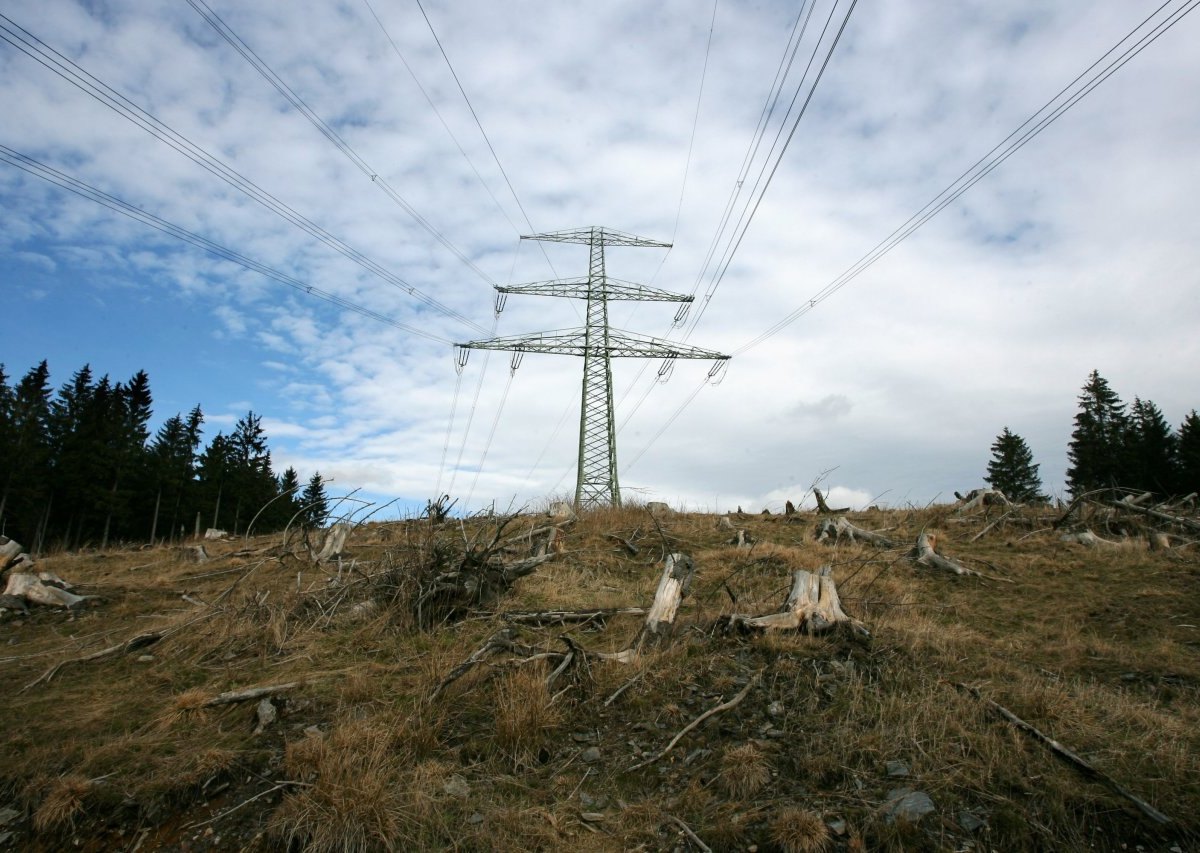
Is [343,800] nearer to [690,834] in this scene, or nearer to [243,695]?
[690,834]

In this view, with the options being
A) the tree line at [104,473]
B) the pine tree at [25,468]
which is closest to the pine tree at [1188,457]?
the tree line at [104,473]

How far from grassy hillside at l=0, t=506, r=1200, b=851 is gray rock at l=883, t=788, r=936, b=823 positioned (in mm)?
27

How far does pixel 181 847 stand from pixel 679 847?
2830 millimetres

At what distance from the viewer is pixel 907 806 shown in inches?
140

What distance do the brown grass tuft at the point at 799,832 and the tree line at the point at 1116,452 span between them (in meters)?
33.9

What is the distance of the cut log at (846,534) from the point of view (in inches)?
454

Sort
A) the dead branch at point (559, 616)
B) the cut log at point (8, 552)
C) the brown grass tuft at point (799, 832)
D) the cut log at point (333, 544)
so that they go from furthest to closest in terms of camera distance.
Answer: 1. the cut log at point (333, 544)
2. the cut log at point (8, 552)
3. the dead branch at point (559, 616)
4. the brown grass tuft at point (799, 832)

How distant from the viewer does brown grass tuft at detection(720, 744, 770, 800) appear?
151 inches

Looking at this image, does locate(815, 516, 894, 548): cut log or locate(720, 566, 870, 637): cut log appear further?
locate(815, 516, 894, 548): cut log

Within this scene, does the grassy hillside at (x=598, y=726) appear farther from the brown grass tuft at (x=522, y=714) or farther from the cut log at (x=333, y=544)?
the cut log at (x=333, y=544)

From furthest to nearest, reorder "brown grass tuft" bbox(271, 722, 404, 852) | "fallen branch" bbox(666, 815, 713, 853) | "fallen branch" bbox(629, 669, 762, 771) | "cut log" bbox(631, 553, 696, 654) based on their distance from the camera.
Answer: "cut log" bbox(631, 553, 696, 654) → "fallen branch" bbox(629, 669, 762, 771) → "brown grass tuft" bbox(271, 722, 404, 852) → "fallen branch" bbox(666, 815, 713, 853)

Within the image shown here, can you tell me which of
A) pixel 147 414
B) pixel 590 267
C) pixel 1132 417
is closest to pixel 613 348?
pixel 590 267

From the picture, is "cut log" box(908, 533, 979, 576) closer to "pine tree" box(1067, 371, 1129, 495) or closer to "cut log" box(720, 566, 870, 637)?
"cut log" box(720, 566, 870, 637)

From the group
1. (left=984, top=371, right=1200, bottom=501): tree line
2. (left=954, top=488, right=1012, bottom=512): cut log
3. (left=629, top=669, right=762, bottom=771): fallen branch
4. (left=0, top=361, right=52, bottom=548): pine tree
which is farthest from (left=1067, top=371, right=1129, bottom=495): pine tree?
(left=0, top=361, right=52, bottom=548): pine tree
